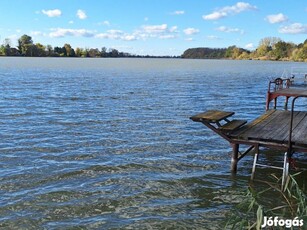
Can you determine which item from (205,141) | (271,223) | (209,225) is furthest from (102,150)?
(271,223)

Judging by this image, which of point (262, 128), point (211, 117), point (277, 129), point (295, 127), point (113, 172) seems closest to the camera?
point (211, 117)

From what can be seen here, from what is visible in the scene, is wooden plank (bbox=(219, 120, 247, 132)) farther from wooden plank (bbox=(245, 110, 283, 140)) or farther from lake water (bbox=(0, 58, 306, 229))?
lake water (bbox=(0, 58, 306, 229))

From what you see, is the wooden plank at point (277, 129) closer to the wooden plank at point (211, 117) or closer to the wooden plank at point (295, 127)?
the wooden plank at point (295, 127)

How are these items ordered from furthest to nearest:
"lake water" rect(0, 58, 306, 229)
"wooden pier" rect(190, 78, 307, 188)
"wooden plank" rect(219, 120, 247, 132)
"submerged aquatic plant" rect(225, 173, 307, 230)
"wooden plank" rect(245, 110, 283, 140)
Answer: "wooden plank" rect(219, 120, 247, 132) < "wooden plank" rect(245, 110, 283, 140) < "wooden pier" rect(190, 78, 307, 188) < "lake water" rect(0, 58, 306, 229) < "submerged aquatic plant" rect(225, 173, 307, 230)

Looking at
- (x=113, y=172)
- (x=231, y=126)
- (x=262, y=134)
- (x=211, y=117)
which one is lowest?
(x=113, y=172)

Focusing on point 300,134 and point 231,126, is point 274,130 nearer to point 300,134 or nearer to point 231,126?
point 300,134

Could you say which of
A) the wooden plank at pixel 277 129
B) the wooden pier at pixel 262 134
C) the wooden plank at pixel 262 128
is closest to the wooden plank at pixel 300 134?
the wooden pier at pixel 262 134

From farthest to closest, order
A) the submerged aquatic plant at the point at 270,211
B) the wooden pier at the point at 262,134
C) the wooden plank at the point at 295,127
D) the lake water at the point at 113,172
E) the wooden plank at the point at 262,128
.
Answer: the wooden plank at the point at 262,128
the wooden plank at the point at 295,127
the wooden pier at the point at 262,134
the lake water at the point at 113,172
the submerged aquatic plant at the point at 270,211

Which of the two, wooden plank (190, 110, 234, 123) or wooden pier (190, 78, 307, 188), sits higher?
wooden plank (190, 110, 234, 123)

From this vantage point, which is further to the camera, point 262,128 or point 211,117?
point 262,128

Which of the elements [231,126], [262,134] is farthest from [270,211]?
[231,126]

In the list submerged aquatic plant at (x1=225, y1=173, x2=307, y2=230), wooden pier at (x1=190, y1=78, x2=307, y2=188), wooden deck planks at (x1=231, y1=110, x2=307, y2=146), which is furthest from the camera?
wooden deck planks at (x1=231, y1=110, x2=307, y2=146)

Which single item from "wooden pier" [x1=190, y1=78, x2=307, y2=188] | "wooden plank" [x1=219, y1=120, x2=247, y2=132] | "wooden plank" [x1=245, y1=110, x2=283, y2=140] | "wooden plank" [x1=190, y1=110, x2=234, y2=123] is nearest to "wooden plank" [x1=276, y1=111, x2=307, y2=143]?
"wooden pier" [x1=190, y1=78, x2=307, y2=188]

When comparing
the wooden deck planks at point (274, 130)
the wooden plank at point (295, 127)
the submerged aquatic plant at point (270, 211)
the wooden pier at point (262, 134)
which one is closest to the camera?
the submerged aquatic plant at point (270, 211)
